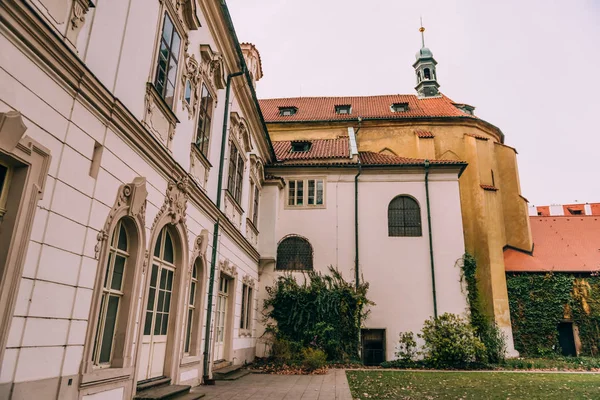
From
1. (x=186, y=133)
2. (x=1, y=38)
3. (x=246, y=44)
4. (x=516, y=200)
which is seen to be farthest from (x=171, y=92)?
(x=516, y=200)

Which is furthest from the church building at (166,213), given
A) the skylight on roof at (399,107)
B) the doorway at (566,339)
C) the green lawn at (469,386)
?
the skylight on roof at (399,107)

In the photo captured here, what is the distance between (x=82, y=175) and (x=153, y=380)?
4154 mm

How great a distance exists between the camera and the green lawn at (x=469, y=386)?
9.40 meters

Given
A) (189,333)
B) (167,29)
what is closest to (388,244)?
(189,333)

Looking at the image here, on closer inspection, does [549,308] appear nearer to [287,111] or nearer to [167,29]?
[287,111]

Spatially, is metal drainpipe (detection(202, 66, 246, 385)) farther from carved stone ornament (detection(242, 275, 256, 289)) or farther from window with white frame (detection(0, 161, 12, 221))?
window with white frame (detection(0, 161, 12, 221))

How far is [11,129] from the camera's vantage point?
393 centimetres

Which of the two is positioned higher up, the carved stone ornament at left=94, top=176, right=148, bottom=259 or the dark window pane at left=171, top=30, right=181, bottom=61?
the dark window pane at left=171, top=30, right=181, bottom=61

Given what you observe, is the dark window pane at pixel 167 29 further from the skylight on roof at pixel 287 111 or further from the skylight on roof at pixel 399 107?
the skylight on roof at pixel 399 107

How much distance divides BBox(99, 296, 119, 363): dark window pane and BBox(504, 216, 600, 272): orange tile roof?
21.1 meters

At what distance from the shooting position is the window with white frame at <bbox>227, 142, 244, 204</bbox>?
12.7 meters

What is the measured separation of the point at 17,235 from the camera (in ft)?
13.2

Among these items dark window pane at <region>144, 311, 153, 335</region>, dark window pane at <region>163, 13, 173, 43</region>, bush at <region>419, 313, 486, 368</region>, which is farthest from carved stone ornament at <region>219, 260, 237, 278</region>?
bush at <region>419, 313, 486, 368</region>

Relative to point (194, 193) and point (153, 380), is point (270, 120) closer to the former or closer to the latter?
point (194, 193)
